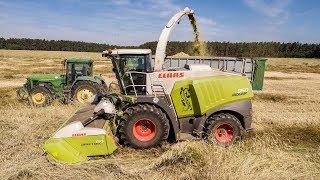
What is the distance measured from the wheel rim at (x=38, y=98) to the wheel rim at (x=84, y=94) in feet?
4.87

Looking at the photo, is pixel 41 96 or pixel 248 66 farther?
pixel 41 96

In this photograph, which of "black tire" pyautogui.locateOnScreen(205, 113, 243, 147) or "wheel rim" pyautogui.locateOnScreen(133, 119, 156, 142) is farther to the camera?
"black tire" pyautogui.locateOnScreen(205, 113, 243, 147)

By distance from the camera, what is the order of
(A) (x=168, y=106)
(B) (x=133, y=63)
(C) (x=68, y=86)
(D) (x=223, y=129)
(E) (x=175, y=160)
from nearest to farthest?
1. (E) (x=175, y=160)
2. (A) (x=168, y=106)
3. (D) (x=223, y=129)
4. (B) (x=133, y=63)
5. (C) (x=68, y=86)

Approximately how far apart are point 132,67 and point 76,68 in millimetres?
7375

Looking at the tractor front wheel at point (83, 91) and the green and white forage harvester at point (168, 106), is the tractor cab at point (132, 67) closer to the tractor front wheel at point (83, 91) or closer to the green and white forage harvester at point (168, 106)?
the green and white forage harvester at point (168, 106)

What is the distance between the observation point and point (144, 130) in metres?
8.98

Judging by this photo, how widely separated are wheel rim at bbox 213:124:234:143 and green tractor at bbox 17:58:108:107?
23.6 ft

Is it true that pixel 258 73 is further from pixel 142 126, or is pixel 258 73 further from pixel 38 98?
pixel 38 98

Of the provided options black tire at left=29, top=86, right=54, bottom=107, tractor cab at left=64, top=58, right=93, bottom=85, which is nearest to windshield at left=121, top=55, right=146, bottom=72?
tractor cab at left=64, top=58, right=93, bottom=85

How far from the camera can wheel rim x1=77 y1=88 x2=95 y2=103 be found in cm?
1530

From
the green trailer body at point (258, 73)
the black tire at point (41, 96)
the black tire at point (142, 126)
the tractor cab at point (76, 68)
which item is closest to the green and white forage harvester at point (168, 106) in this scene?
the black tire at point (142, 126)

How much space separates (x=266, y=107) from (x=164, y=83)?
24.6ft

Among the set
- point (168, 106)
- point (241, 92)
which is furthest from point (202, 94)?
point (241, 92)

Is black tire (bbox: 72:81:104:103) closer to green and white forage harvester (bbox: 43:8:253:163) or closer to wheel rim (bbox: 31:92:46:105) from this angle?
wheel rim (bbox: 31:92:46:105)
